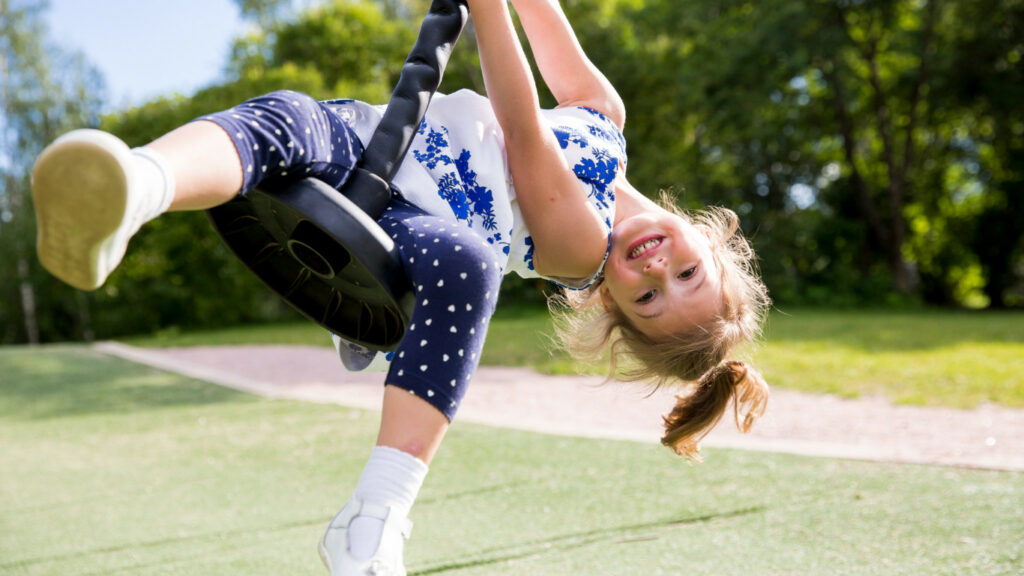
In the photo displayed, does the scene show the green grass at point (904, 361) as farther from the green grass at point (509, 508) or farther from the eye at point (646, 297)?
the eye at point (646, 297)

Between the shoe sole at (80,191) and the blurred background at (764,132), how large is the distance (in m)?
15.0

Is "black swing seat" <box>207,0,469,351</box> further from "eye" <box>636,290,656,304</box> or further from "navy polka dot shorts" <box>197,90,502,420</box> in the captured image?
"eye" <box>636,290,656,304</box>

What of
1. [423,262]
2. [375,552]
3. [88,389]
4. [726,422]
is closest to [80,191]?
[423,262]

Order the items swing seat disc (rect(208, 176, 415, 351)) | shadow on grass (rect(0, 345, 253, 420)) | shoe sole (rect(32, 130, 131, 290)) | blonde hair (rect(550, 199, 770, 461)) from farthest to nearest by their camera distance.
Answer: shadow on grass (rect(0, 345, 253, 420)), blonde hair (rect(550, 199, 770, 461)), swing seat disc (rect(208, 176, 415, 351)), shoe sole (rect(32, 130, 131, 290))

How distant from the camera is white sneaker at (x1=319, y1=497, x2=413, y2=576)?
48.4 inches

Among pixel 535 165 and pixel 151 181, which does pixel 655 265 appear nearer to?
pixel 535 165

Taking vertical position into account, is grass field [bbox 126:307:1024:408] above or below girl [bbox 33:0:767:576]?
below

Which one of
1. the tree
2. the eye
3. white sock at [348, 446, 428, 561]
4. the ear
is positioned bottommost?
the tree

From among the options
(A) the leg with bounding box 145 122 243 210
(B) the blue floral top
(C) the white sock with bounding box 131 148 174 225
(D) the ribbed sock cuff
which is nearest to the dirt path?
(B) the blue floral top

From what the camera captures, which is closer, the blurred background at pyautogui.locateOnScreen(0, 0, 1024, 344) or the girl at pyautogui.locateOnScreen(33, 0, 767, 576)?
the girl at pyautogui.locateOnScreen(33, 0, 767, 576)

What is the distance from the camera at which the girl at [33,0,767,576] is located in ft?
4.00

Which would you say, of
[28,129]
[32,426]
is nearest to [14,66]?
[28,129]

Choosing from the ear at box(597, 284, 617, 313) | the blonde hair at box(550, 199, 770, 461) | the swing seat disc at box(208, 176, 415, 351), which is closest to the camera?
the swing seat disc at box(208, 176, 415, 351)

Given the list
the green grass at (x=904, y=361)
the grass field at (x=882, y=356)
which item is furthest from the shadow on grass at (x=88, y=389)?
the green grass at (x=904, y=361)
